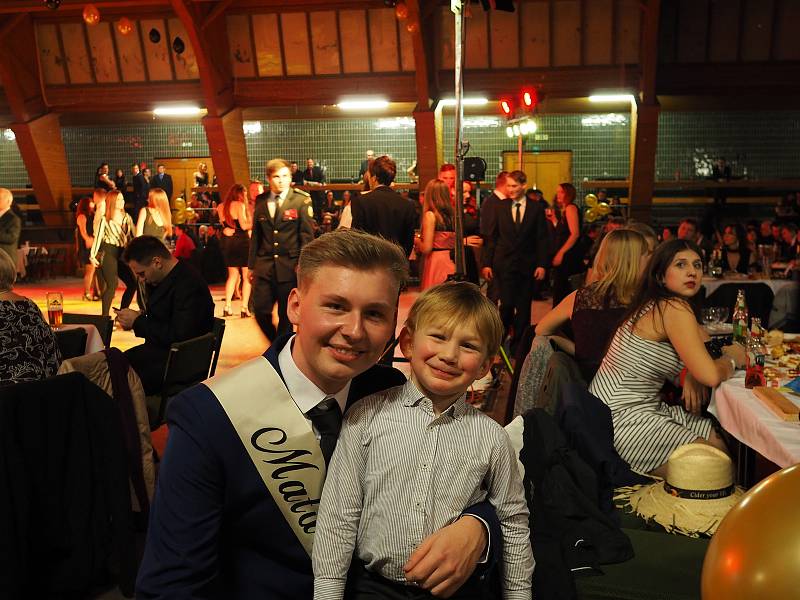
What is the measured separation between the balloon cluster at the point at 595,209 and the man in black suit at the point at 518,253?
6.29 meters

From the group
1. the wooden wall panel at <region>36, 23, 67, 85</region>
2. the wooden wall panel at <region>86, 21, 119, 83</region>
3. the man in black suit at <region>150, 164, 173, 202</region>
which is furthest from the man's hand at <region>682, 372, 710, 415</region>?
the wooden wall panel at <region>36, 23, 67, 85</region>

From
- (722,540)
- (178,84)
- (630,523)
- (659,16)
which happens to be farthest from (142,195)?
(722,540)

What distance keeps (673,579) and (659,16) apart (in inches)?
483

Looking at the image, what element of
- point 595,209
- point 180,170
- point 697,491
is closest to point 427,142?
point 595,209

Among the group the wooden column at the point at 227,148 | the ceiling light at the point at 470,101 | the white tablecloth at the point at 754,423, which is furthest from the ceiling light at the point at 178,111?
the white tablecloth at the point at 754,423

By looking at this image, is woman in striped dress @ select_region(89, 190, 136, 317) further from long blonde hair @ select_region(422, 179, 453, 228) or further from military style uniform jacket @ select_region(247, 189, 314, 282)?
long blonde hair @ select_region(422, 179, 453, 228)

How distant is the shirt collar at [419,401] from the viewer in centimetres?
163

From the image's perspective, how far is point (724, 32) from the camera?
1346 cm

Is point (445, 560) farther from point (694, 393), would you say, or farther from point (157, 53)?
point (157, 53)

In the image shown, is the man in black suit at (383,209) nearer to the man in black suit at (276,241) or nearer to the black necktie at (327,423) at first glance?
the man in black suit at (276,241)

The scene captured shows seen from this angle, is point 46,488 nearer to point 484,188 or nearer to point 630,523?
point 630,523

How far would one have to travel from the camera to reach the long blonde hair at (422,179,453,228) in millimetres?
6285

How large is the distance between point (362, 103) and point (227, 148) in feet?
7.91

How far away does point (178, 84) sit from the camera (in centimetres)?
1505
